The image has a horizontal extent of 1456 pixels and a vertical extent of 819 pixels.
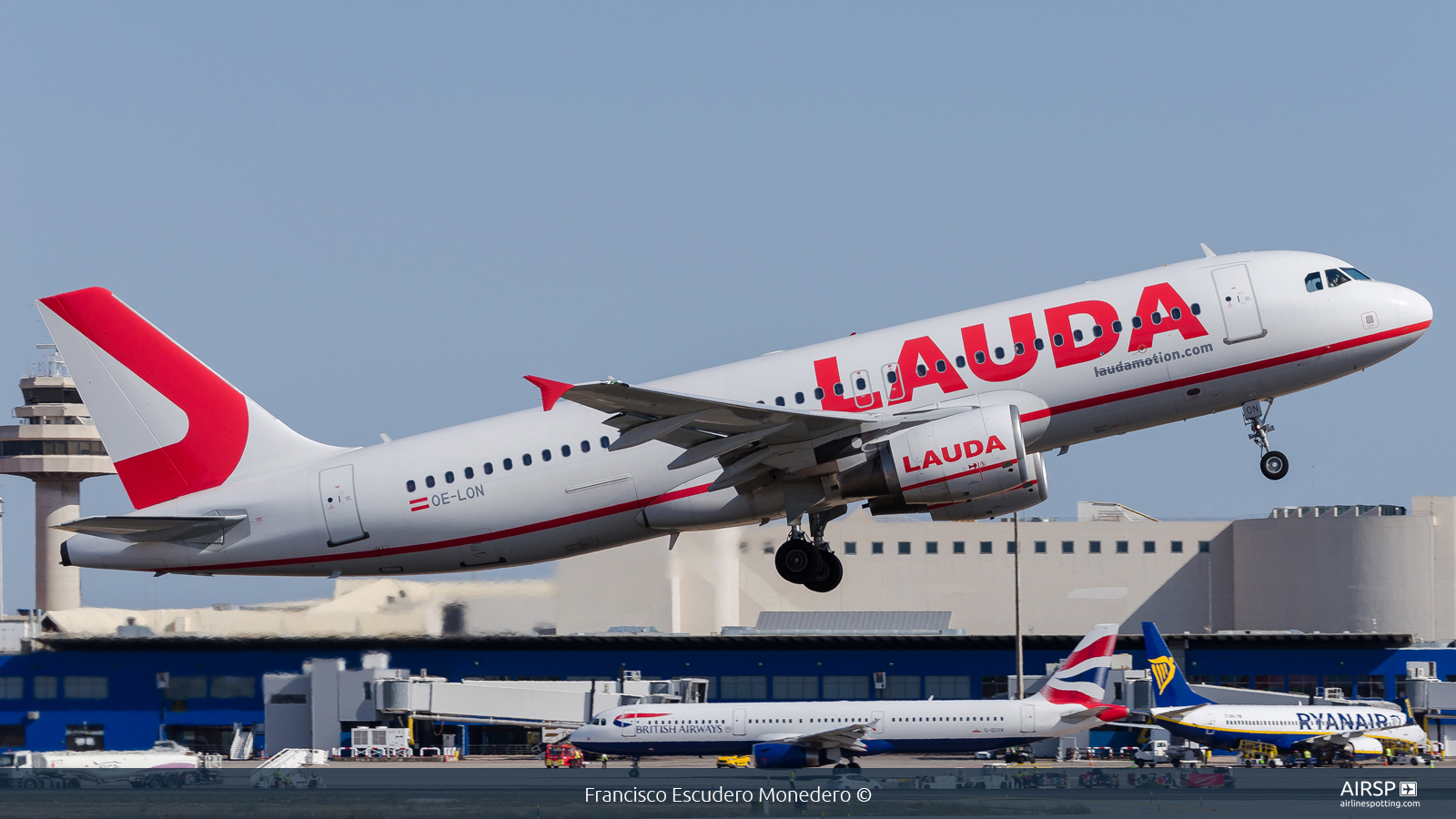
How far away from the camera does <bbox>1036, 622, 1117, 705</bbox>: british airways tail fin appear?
55.9 metres

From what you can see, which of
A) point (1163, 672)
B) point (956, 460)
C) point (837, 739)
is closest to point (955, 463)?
point (956, 460)

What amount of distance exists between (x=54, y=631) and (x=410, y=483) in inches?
1950

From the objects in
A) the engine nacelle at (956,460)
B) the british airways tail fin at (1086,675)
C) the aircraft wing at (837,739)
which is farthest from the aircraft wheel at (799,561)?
the british airways tail fin at (1086,675)

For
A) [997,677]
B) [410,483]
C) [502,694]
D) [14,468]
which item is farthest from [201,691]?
[14,468]

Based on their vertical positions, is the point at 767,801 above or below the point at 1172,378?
Answer: below

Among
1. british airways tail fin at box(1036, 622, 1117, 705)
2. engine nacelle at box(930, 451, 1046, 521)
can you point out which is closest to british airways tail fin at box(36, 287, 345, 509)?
engine nacelle at box(930, 451, 1046, 521)

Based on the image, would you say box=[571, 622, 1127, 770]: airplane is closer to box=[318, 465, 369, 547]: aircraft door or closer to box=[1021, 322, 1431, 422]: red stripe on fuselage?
box=[318, 465, 369, 547]: aircraft door

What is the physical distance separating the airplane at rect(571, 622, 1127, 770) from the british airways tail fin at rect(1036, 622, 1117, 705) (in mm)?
718

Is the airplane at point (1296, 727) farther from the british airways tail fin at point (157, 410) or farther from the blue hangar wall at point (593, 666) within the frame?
the british airways tail fin at point (157, 410)

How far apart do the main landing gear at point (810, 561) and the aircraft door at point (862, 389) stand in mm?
2482

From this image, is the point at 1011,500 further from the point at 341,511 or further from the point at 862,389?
the point at 341,511

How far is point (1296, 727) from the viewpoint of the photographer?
56.8 meters

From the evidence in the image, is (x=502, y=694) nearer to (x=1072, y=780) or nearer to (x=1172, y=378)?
(x=1072, y=780)

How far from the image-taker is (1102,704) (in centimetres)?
5606
